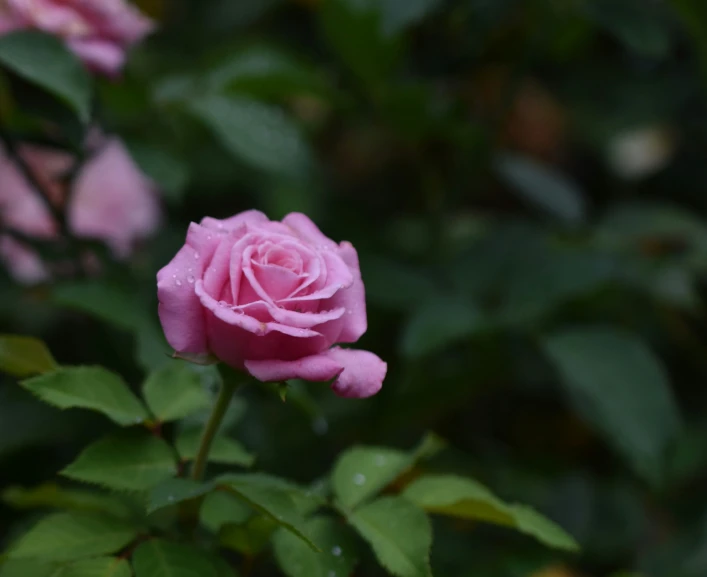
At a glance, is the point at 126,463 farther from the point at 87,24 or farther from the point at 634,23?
the point at 634,23

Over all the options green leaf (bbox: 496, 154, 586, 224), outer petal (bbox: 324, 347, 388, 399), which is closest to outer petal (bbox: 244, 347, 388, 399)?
outer petal (bbox: 324, 347, 388, 399)

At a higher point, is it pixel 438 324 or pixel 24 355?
pixel 24 355

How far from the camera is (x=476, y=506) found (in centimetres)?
56

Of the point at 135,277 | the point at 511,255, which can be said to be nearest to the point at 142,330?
the point at 135,277

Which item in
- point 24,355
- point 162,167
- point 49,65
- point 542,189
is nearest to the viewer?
point 24,355

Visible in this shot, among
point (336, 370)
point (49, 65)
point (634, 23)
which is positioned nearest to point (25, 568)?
point (336, 370)

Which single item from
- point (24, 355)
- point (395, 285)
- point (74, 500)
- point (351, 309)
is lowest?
point (395, 285)

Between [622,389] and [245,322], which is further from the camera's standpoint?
[622,389]

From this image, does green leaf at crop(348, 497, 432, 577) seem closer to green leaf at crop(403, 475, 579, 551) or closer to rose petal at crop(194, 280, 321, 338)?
green leaf at crop(403, 475, 579, 551)

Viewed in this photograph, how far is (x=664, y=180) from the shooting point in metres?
1.68

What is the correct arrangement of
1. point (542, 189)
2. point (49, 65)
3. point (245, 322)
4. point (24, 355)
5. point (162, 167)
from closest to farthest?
point (245, 322)
point (24, 355)
point (49, 65)
point (162, 167)
point (542, 189)

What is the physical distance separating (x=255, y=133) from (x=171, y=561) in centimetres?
58

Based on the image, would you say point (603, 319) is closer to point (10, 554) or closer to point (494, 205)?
point (494, 205)

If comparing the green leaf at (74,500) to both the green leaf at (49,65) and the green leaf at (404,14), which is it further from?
the green leaf at (404,14)
